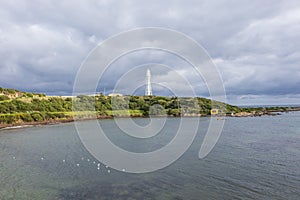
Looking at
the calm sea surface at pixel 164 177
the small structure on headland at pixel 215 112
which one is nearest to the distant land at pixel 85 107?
the small structure on headland at pixel 215 112

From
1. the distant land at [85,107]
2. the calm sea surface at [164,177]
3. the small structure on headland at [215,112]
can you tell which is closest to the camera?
the calm sea surface at [164,177]

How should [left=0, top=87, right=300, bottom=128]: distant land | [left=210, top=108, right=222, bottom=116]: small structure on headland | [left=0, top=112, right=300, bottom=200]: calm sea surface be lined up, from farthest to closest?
[left=210, top=108, right=222, bottom=116]: small structure on headland → [left=0, top=87, right=300, bottom=128]: distant land → [left=0, top=112, right=300, bottom=200]: calm sea surface

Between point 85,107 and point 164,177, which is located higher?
point 85,107

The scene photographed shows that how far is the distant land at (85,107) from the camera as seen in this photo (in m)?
75.2

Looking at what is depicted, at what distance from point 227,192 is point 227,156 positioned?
12.0m

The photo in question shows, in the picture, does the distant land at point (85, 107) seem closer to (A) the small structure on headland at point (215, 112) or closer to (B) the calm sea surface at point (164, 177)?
(A) the small structure on headland at point (215, 112)

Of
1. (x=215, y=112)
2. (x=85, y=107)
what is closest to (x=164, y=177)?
(x=85, y=107)

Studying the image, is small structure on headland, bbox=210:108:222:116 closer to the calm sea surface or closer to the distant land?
the distant land

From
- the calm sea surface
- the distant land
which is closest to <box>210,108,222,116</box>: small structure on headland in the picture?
the distant land

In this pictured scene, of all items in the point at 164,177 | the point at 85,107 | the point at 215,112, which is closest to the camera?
the point at 164,177

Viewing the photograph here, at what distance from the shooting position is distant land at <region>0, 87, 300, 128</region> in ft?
247

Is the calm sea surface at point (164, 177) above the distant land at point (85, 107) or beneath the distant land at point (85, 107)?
beneath

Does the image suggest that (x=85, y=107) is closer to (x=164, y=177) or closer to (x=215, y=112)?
(x=215, y=112)

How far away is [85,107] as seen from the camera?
9912 cm
